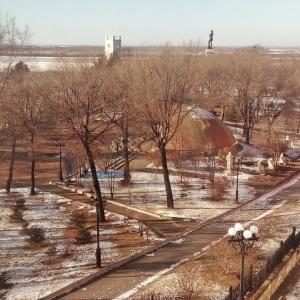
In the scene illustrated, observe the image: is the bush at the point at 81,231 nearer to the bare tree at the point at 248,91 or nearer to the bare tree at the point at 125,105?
the bare tree at the point at 125,105

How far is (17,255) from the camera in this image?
19.3 meters

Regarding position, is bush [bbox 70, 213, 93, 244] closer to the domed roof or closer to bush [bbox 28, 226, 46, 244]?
bush [bbox 28, 226, 46, 244]

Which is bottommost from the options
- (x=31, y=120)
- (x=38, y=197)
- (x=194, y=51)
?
(x=38, y=197)

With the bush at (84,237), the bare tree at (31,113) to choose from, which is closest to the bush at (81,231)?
the bush at (84,237)

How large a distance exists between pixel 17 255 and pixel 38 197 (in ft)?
32.0

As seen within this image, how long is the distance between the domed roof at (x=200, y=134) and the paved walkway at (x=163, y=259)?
12.1 meters

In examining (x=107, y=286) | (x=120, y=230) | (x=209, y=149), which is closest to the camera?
(x=107, y=286)

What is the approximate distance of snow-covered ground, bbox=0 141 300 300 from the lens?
17.1 metres

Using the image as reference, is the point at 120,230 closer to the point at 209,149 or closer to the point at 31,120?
the point at 31,120

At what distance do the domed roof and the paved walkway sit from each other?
12140mm

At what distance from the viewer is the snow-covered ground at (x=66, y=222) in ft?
56.1

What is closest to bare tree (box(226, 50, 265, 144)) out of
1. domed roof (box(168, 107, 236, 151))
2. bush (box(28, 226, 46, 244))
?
domed roof (box(168, 107, 236, 151))

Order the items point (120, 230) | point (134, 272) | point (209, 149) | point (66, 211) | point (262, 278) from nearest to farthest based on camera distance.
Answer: point (262, 278) → point (134, 272) → point (120, 230) → point (66, 211) → point (209, 149)

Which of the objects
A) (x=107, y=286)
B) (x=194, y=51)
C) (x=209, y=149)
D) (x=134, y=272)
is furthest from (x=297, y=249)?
(x=194, y=51)
